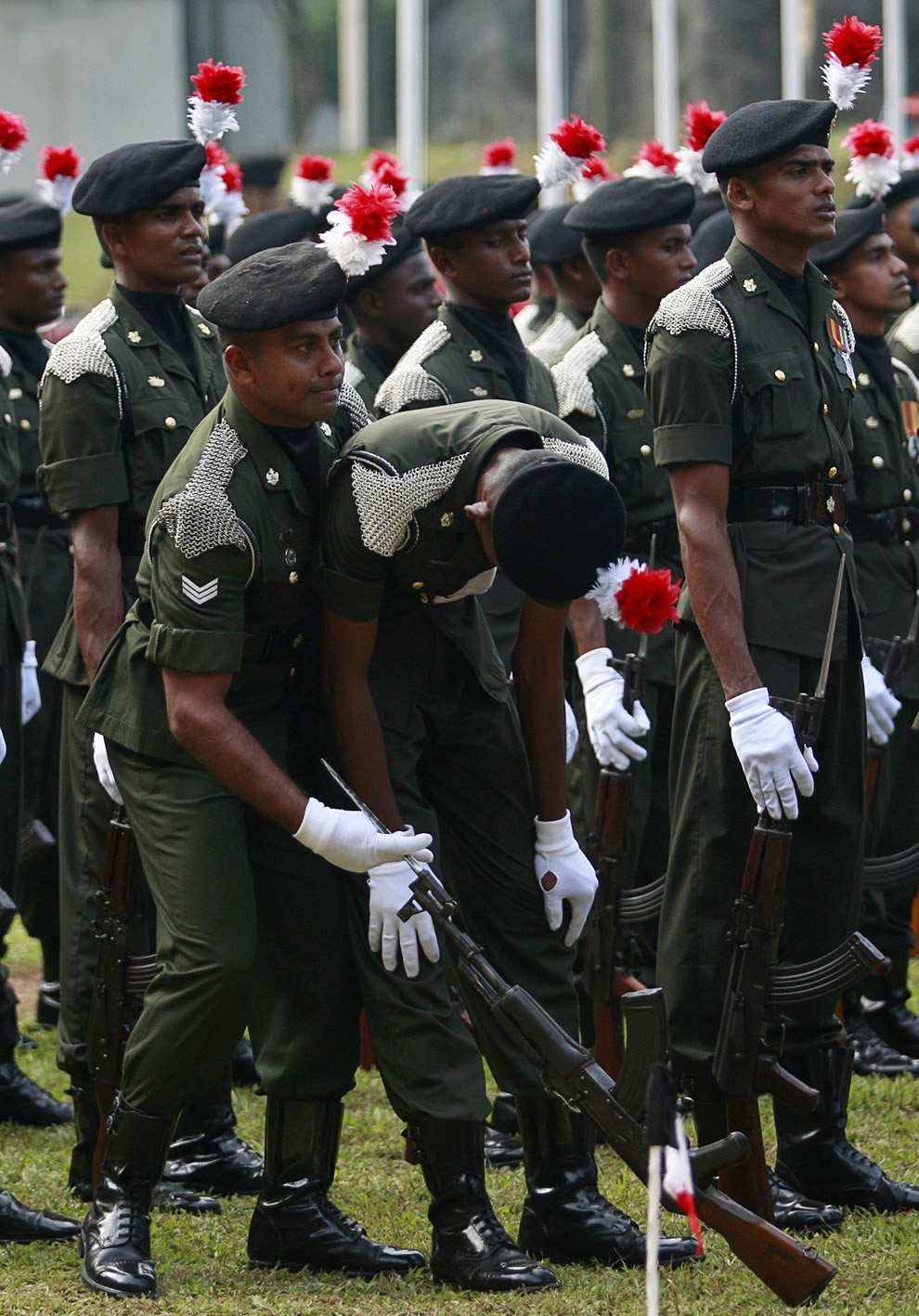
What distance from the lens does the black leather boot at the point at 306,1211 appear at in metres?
4.30

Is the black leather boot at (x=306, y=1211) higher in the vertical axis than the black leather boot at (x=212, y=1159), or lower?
higher

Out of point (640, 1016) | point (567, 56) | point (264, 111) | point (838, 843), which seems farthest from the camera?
point (264, 111)

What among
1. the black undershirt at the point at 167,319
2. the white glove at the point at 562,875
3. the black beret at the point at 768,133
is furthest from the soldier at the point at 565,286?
the white glove at the point at 562,875

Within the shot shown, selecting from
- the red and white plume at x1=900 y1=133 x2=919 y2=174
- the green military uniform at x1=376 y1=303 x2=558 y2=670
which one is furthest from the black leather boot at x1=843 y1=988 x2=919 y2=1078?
the red and white plume at x1=900 y1=133 x2=919 y2=174

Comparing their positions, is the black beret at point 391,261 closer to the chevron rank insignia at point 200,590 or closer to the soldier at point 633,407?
the soldier at point 633,407

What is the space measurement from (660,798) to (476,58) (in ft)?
45.8

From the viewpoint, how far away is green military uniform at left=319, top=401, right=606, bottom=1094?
4.06 metres

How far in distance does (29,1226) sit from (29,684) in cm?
184

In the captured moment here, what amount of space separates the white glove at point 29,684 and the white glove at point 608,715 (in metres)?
1.63

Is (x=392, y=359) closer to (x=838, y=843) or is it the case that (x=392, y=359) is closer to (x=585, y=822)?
(x=585, y=822)

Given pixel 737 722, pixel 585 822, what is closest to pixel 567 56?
pixel 585 822

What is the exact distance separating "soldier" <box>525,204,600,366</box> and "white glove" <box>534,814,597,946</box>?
9.86ft

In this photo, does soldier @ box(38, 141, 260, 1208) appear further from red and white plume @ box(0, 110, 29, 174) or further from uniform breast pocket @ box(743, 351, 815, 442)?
uniform breast pocket @ box(743, 351, 815, 442)

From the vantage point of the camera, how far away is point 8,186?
22.6m
